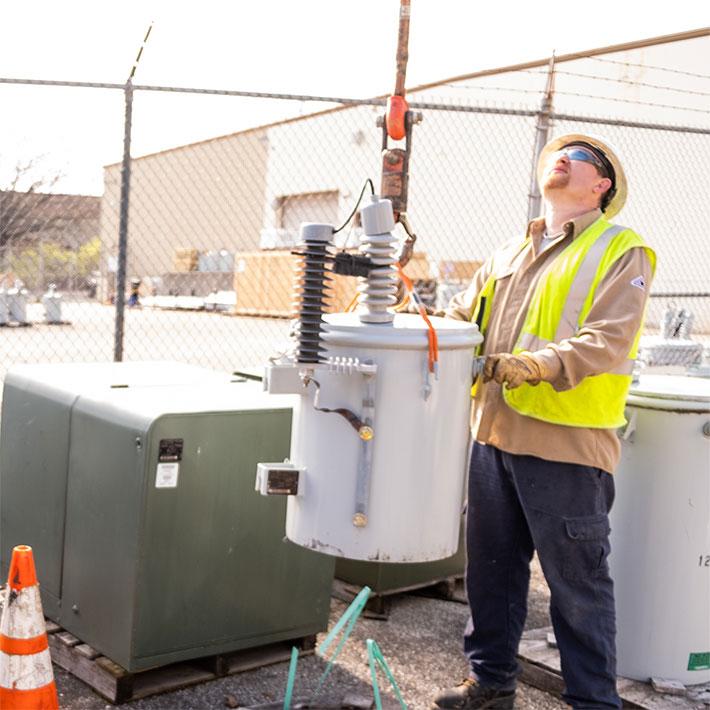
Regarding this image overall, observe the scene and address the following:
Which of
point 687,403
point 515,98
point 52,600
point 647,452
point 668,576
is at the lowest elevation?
point 52,600

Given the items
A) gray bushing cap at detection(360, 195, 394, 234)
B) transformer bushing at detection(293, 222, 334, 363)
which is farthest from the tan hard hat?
transformer bushing at detection(293, 222, 334, 363)

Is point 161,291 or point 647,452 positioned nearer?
point 647,452

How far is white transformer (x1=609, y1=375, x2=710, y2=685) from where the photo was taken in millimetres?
3068

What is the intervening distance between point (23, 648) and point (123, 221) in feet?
9.23

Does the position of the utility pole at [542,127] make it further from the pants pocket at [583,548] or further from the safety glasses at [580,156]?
the pants pocket at [583,548]

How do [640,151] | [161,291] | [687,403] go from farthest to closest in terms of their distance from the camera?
[161,291] < [640,151] < [687,403]

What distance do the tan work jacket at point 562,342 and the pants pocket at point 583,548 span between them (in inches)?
7.2

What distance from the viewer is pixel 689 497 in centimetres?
307

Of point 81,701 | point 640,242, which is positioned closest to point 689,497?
point 640,242

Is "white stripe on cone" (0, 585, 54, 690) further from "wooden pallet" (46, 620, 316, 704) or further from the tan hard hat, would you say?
the tan hard hat

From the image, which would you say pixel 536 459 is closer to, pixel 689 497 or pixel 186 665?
pixel 689 497

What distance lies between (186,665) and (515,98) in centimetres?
1707

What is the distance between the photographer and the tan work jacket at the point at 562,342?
8.11 feet

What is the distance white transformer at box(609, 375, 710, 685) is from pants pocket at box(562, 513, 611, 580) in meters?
0.52
